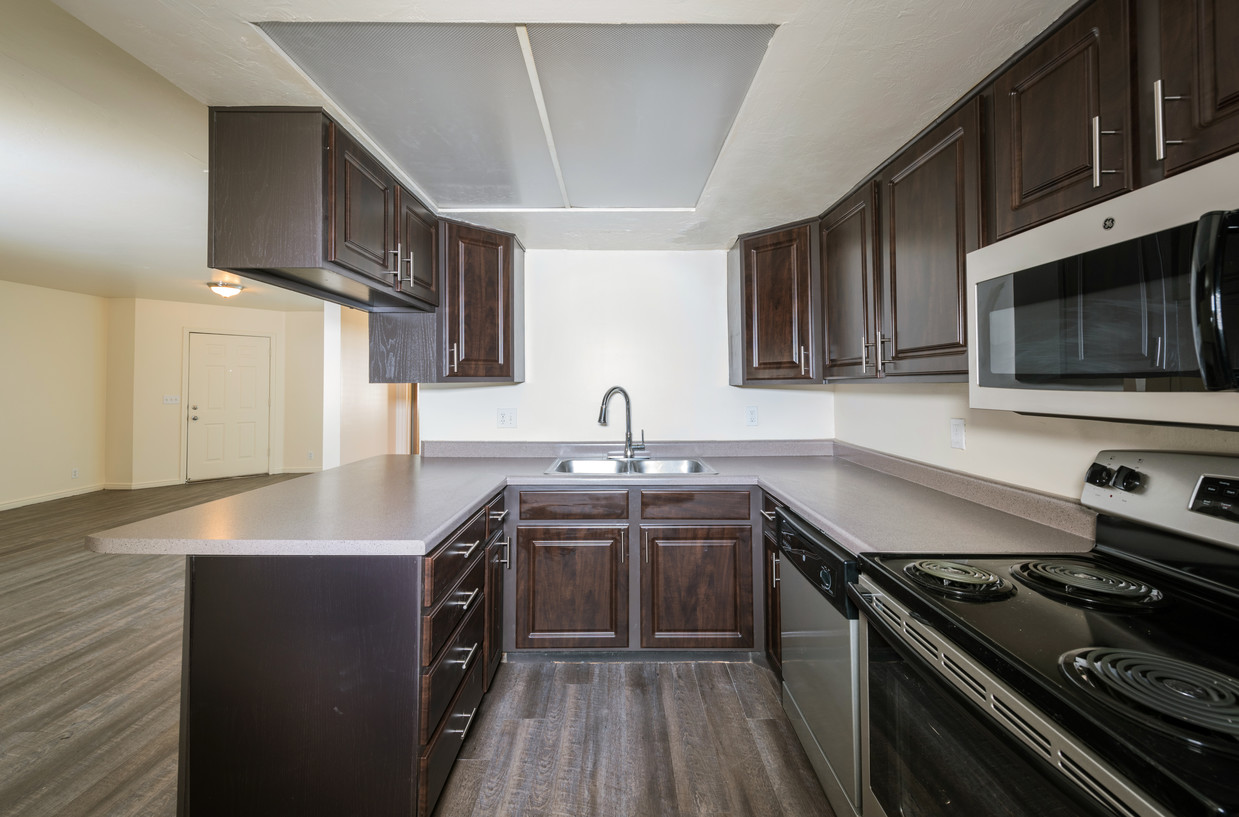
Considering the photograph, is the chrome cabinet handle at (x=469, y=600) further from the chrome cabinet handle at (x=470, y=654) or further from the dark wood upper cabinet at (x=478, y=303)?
the dark wood upper cabinet at (x=478, y=303)

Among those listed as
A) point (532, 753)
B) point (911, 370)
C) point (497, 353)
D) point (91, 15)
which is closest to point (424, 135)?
point (91, 15)

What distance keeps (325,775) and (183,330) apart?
713 centimetres

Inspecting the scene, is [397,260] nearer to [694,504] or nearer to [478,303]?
[478,303]

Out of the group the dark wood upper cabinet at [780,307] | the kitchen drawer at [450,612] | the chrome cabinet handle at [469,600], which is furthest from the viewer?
the dark wood upper cabinet at [780,307]

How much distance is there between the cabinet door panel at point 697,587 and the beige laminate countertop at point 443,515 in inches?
9.8

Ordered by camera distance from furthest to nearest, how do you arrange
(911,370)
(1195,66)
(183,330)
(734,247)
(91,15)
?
(183,330) → (734,247) → (911,370) → (91,15) → (1195,66)

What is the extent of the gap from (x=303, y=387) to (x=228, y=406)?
0.90m

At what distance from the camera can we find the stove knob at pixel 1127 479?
1094 mm

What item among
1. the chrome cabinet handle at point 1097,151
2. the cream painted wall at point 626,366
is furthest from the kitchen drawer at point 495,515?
the chrome cabinet handle at point 1097,151

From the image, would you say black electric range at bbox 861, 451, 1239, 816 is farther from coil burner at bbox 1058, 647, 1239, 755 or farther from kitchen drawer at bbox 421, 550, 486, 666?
kitchen drawer at bbox 421, 550, 486, 666

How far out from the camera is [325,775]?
1.29m

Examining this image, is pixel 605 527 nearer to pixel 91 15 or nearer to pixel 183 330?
pixel 91 15

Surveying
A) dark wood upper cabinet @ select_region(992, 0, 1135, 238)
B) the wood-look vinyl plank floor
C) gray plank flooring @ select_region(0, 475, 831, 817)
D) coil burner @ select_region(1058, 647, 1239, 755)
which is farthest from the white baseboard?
dark wood upper cabinet @ select_region(992, 0, 1135, 238)

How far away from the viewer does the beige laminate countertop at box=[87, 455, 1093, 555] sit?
1232mm
